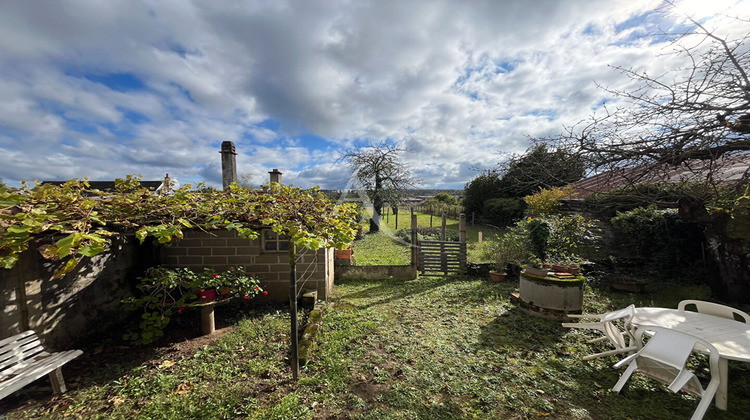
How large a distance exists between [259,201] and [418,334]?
10.6 feet

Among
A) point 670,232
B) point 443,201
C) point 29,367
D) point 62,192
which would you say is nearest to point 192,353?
point 29,367

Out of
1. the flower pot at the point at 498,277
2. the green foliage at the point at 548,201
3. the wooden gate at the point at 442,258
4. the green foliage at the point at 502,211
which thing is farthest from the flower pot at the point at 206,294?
the green foliage at the point at 502,211

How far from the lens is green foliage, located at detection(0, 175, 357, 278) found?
2.11 m

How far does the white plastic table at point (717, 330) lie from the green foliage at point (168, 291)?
5653mm

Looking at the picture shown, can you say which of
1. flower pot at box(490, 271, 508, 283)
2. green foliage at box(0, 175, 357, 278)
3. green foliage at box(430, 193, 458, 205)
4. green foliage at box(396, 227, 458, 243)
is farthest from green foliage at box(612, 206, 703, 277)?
green foliage at box(430, 193, 458, 205)

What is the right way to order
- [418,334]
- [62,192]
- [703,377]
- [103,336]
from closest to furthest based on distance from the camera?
[62,192] < [703,377] < [103,336] < [418,334]

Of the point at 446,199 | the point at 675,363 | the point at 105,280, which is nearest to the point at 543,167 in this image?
the point at 675,363

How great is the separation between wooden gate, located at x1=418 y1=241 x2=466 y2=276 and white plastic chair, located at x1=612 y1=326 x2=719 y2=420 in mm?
4829

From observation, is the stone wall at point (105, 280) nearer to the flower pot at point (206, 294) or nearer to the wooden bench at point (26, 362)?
the wooden bench at point (26, 362)

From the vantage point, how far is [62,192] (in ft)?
8.91

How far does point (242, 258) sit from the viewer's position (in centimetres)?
544

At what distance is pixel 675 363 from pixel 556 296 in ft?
7.83

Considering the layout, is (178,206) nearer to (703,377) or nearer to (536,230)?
(703,377)

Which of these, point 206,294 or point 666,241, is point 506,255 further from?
point 206,294
